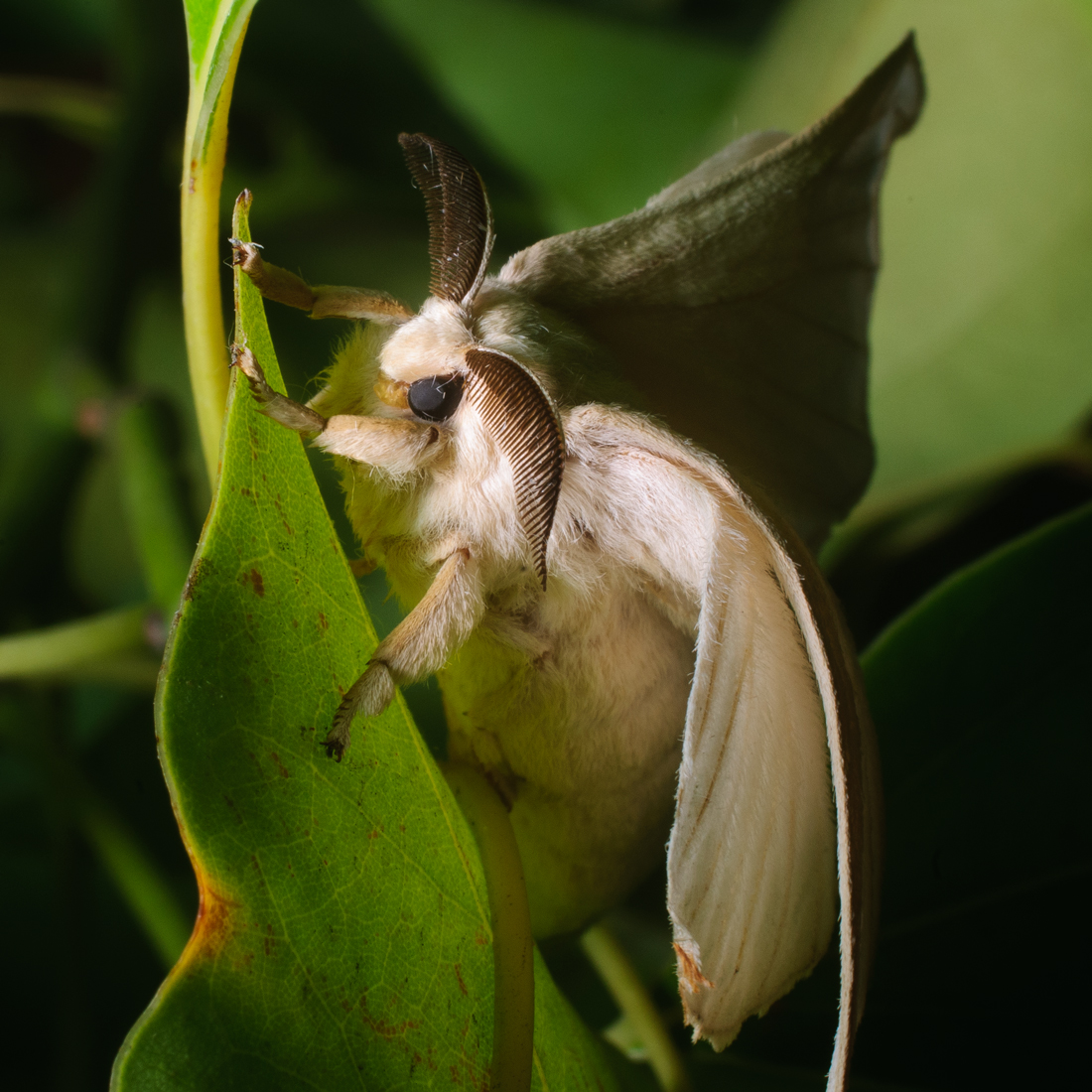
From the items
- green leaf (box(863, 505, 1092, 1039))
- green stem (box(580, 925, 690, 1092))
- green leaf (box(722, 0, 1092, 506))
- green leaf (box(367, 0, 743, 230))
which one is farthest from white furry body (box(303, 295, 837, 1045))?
green leaf (box(367, 0, 743, 230))

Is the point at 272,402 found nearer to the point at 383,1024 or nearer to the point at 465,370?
the point at 465,370

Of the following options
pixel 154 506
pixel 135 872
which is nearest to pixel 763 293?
pixel 154 506

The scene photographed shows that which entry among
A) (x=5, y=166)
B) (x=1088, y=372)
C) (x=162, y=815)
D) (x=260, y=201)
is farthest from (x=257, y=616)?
(x=5, y=166)

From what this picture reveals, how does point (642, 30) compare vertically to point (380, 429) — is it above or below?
above

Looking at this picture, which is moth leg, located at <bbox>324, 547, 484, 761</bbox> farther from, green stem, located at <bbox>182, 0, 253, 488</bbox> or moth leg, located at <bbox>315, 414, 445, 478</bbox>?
green stem, located at <bbox>182, 0, 253, 488</bbox>

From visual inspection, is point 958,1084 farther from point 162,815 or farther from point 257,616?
point 162,815
